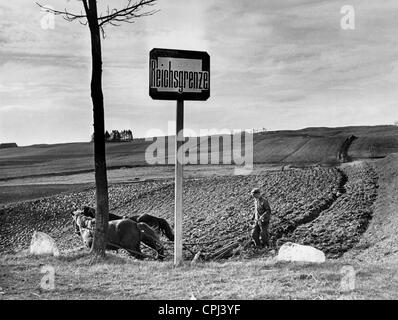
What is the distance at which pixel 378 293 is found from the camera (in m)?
6.13

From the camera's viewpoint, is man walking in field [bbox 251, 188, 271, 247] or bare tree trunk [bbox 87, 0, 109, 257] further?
man walking in field [bbox 251, 188, 271, 247]

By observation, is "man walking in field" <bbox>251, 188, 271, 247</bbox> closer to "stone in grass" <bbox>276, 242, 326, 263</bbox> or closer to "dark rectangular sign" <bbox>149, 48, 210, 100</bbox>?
"stone in grass" <bbox>276, 242, 326, 263</bbox>

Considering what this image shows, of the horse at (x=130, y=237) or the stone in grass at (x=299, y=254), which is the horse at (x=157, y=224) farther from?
the stone in grass at (x=299, y=254)

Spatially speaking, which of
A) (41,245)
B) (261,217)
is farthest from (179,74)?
(41,245)

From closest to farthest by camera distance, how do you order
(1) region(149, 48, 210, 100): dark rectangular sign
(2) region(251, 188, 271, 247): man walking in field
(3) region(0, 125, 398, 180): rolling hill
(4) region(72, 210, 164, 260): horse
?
(1) region(149, 48, 210, 100): dark rectangular sign
(2) region(251, 188, 271, 247): man walking in field
(4) region(72, 210, 164, 260): horse
(3) region(0, 125, 398, 180): rolling hill

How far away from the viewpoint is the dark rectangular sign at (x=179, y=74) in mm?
7598

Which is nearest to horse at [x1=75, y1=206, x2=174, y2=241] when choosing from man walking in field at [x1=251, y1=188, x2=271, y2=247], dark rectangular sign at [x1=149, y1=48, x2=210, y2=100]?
man walking in field at [x1=251, y1=188, x2=271, y2=247]

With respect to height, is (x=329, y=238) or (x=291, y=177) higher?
(x=291, y=177)

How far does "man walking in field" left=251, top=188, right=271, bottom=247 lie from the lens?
10.5 meters

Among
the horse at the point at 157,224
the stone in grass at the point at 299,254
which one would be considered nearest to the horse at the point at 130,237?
the horse at the point at 157,224

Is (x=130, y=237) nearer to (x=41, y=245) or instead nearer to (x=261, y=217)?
(x=41, y=245)

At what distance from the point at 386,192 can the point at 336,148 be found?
8.70m
